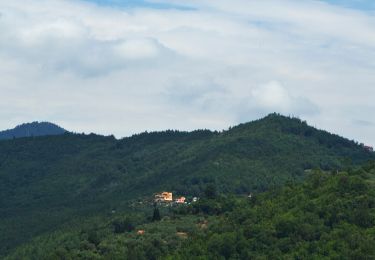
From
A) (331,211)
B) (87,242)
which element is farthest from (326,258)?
(87,242)

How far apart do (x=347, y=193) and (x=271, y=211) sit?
37.1ft

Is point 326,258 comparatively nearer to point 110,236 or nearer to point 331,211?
point 331,211

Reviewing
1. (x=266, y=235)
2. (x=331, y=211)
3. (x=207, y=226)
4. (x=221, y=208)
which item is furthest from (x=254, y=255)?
(x=221, y=208)

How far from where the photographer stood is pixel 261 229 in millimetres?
145125

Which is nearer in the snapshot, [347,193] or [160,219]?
[347,193]

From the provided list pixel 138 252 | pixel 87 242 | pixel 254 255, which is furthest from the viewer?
pixel 87 242

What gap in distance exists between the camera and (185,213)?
7067 inches

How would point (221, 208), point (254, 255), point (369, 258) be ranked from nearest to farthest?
point (369, 258) < point (254, 255) < point (221, 208)

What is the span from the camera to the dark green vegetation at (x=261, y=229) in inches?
5428

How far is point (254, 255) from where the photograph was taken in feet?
454

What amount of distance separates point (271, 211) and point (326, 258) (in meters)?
25.5

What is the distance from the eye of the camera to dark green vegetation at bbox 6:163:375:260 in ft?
452

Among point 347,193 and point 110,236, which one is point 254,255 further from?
point 110,236

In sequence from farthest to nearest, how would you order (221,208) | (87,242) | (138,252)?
1. (221,208)
2. (87,242)
3. (138,252)
